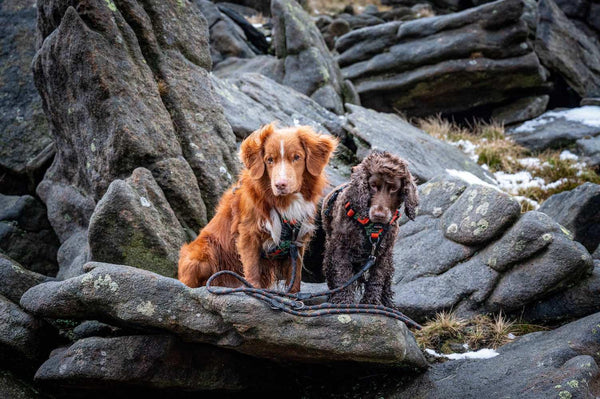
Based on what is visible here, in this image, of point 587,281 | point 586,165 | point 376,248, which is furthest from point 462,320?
point 586,165

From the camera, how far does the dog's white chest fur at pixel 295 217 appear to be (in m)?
4.87

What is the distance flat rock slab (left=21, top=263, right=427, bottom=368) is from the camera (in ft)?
13.0

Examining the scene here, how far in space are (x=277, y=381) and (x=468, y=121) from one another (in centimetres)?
1191

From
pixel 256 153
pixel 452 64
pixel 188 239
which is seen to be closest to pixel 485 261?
pixel 256 153

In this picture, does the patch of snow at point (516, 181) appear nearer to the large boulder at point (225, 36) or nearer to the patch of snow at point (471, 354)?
the patch of snow at point (471, 354)

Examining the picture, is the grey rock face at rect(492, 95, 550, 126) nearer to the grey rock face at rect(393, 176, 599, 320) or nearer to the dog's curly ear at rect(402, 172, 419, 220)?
the grey rock face at rect(393, 176, 599, 320)

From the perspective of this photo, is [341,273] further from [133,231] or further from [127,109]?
[127,109]

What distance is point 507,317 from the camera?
5.48 meters

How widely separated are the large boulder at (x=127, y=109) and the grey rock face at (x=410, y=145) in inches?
120

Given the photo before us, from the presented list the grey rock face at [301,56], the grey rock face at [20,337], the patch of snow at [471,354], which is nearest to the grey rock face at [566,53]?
the grey rock face at [301,56]

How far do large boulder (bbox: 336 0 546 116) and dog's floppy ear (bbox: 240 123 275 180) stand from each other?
34.4 ft

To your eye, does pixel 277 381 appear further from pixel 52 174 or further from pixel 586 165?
pixel 586 165

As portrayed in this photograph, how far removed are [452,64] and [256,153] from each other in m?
10.8

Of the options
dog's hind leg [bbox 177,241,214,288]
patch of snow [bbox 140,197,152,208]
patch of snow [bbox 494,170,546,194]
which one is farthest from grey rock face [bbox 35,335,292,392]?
patch of snow [bbox 494,170,546,194]
